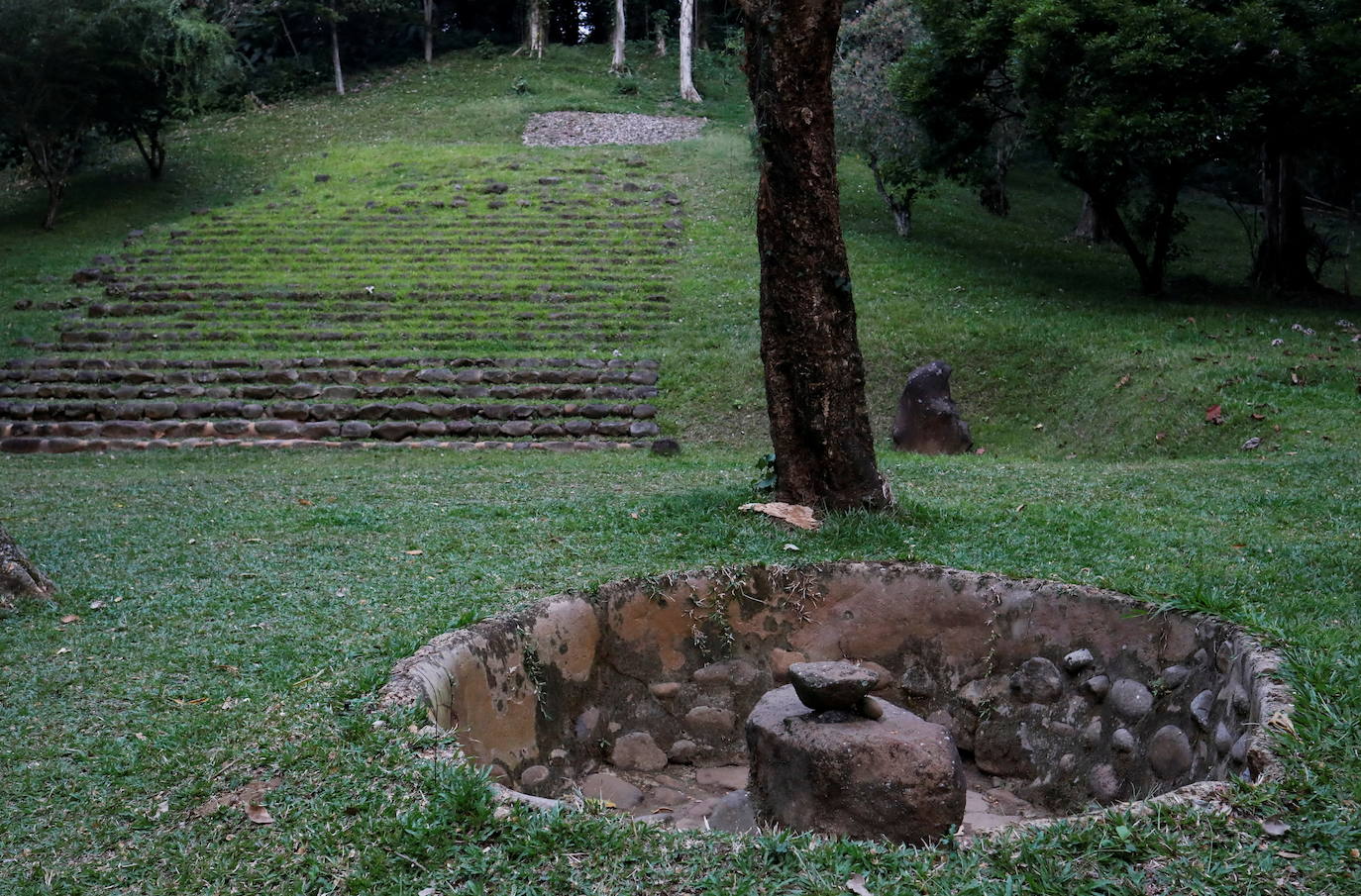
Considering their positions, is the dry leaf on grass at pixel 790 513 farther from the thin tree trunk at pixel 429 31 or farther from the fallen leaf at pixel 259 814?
the thin tree trunk at pixel 429 31

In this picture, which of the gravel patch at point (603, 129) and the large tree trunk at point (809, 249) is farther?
the gravel patch at point (603, 129)

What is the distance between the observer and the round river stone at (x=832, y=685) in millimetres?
3777

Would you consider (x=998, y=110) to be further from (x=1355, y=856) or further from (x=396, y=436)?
(x=1355, y=856)

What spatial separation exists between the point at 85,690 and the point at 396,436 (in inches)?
337

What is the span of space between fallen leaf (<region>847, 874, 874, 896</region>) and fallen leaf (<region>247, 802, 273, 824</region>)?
169 cm

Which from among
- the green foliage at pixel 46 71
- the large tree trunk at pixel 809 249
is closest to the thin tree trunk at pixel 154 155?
the green foliage at pixel 46 71

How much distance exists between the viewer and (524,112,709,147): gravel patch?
26.0m

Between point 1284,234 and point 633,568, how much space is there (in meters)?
14.5

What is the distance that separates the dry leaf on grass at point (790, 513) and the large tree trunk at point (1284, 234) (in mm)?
12776

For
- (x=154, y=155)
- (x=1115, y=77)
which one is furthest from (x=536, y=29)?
(x=1115, y=77)

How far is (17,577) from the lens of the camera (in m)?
5.40

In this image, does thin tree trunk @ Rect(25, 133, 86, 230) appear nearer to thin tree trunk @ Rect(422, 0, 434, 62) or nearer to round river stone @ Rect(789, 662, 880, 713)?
thin tree trunk @ Rect(422, 0, 434, 62)

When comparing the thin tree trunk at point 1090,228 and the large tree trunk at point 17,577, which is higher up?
the thin tree trunk at point 1090,228

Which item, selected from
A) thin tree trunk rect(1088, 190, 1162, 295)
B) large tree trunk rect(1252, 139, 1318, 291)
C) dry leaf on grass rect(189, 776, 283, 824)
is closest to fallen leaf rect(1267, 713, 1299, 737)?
dry leaf on grass rect(189, 776, 283, 824)
